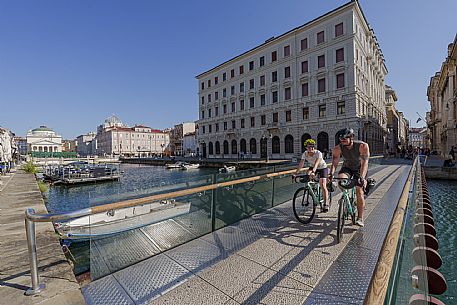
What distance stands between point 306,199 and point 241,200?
1.42 m

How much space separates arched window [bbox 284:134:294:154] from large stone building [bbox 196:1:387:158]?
6.5 inches

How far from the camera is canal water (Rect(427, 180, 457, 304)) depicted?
4123 mm

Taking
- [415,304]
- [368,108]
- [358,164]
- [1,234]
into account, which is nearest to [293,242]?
[358,164]

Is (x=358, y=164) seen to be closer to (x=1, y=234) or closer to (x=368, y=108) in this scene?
(x=1, y=234)

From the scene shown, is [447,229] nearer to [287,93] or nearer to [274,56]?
[287,93]

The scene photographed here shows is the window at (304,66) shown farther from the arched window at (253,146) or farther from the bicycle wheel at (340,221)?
the bicycle wheel at (340,221)

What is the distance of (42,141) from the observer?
353 feet

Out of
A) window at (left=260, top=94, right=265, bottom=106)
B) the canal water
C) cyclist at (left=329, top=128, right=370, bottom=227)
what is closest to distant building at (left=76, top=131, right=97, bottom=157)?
window at (left=260, top=94, right=265, bottom=106)

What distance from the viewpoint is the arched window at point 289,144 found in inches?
1467

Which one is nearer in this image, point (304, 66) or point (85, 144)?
point (304, 66)

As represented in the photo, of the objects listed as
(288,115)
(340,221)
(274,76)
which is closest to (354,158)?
(340,221)

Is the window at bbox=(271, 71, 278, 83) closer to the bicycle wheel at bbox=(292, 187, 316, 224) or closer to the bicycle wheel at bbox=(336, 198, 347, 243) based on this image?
the bicycle wheel at bbox=(292, 187, 316, 224)

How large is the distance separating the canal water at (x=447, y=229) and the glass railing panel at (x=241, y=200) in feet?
11.6

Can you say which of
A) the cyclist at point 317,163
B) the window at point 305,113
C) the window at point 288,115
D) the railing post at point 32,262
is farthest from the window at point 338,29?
the railing post at point 32,262
